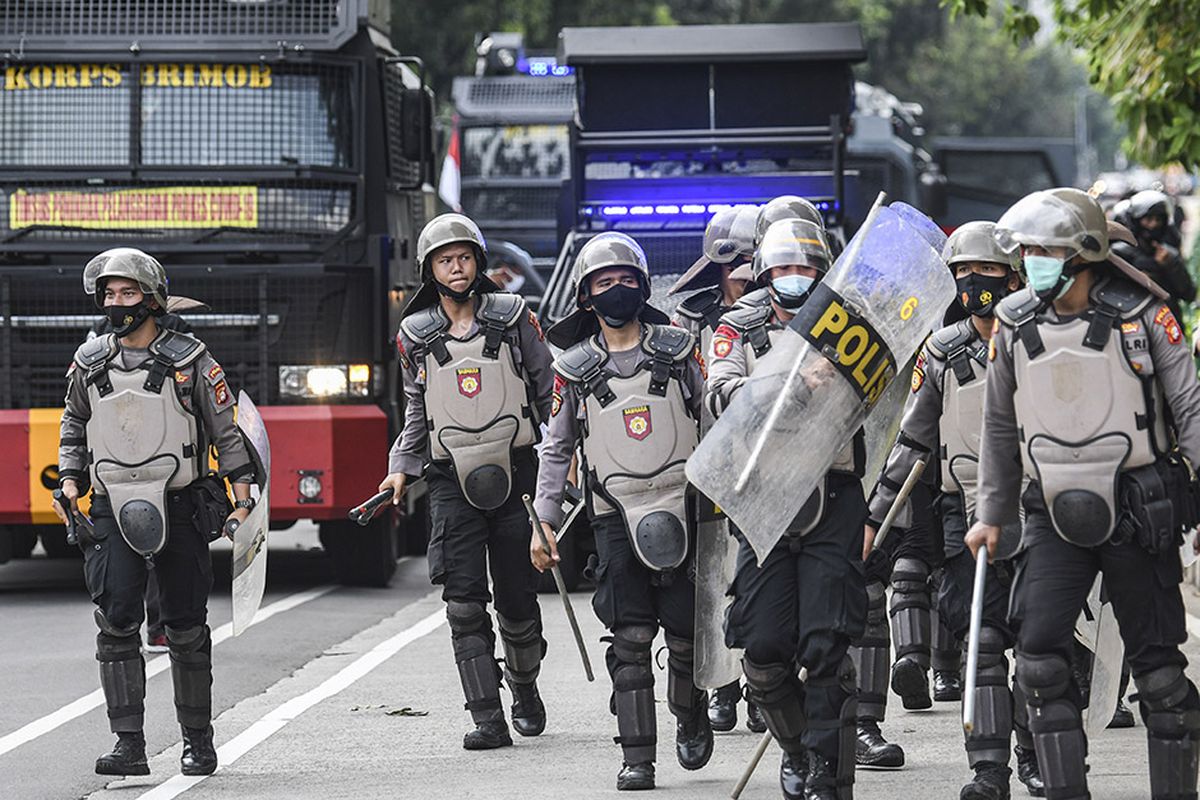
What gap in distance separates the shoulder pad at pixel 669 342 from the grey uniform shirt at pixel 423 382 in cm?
104

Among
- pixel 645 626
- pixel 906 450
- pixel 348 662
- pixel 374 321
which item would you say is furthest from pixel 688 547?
pixel 374 321

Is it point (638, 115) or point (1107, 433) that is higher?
point (638, 115)

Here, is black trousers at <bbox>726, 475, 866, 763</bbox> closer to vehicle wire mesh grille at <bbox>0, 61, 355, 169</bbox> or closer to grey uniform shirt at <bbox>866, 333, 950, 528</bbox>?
grey uniform shirt at <bbox>866, 333, 950, 528</bbox>

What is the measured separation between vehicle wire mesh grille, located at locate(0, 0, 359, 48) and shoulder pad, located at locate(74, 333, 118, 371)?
581 cm

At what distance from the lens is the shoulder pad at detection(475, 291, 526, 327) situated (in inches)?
368

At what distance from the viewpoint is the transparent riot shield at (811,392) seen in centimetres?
720

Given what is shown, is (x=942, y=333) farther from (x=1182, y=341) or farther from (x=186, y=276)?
(x=186, y=276)

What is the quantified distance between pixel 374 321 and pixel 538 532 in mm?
6063

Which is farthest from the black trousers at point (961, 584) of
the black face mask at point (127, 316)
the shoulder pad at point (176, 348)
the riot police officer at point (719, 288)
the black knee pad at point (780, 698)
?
the black face mask at point (127, 316)

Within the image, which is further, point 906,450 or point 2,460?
point 2,460

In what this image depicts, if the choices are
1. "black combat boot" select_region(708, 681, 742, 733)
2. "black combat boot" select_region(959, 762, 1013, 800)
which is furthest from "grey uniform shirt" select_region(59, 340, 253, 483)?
"black combat boot" select_region(959, 762, 1013, 800)

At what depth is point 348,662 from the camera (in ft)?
38.2

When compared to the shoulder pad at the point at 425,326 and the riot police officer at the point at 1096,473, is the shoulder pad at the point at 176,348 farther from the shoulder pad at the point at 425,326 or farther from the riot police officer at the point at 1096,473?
the riot police officer at the point at 1096,473

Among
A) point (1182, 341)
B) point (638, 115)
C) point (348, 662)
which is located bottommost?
point (348, 662)
